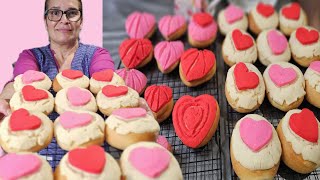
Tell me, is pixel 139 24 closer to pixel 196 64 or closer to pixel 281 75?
pixel 196 64

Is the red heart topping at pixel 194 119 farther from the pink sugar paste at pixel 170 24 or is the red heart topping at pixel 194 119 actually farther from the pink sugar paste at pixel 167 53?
the pink sugar paste at pixel 170 24

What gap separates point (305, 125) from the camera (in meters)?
0.81

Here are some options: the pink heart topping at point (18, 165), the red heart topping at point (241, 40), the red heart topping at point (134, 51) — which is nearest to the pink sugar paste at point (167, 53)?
the red heart topping at point (134, 51)

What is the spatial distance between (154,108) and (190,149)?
11 cm

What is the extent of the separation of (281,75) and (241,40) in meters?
0.17

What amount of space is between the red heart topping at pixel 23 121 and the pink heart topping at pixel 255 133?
37 cm

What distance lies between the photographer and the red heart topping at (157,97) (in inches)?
Answer: 35.6

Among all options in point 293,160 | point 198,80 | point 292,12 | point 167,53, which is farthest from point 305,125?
point 292,12

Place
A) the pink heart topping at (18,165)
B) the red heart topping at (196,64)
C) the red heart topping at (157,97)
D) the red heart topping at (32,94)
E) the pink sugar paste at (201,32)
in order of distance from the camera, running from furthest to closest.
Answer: the pink sugar paste at (201,32) < the red heart topping at (196,64) < the red heart topping at (157,97) < the red heart topping at (32,94) < the pink heart topping at (18,165)

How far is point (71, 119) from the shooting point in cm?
60

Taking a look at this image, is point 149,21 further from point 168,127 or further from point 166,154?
point 166,154

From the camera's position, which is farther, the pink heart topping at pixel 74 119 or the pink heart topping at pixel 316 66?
the pink heart topping at pixel 316 66

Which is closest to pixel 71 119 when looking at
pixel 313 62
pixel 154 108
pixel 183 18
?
pixel 154 108

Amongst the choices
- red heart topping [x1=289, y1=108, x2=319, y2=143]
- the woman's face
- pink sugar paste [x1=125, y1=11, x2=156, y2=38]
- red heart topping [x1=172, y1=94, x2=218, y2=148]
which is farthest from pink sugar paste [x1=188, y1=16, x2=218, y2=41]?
the woman's face
